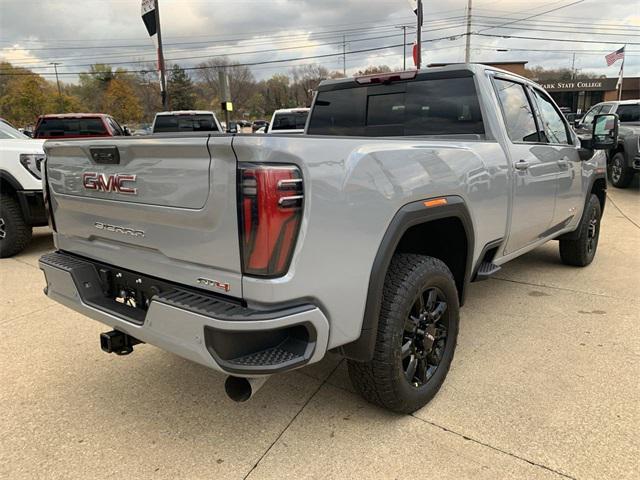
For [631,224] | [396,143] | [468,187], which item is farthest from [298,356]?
[631,224]

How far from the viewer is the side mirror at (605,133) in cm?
455

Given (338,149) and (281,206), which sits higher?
(338,149)

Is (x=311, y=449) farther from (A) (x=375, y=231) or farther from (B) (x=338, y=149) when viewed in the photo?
(B) (x=338, y=149)

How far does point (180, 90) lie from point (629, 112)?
226 feet

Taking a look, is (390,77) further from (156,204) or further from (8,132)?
(8,132)

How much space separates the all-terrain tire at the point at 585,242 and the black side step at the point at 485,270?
2.09m

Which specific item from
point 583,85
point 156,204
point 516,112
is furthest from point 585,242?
point 583,85

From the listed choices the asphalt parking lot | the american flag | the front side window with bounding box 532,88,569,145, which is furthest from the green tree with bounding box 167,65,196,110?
the asphalt parking lot

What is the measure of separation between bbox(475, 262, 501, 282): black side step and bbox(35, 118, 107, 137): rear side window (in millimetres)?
10271

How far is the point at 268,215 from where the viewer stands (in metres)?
1.83

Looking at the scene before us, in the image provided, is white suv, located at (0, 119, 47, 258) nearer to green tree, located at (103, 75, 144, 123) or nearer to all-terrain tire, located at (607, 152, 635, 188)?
all-terrain tire, located at (607, 152, 635, 188)

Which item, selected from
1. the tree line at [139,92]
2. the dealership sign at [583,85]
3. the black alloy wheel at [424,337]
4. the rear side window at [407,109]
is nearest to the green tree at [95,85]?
the tree line at [139,92]

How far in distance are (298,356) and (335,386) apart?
1139 mm

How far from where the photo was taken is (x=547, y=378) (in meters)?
3.00
